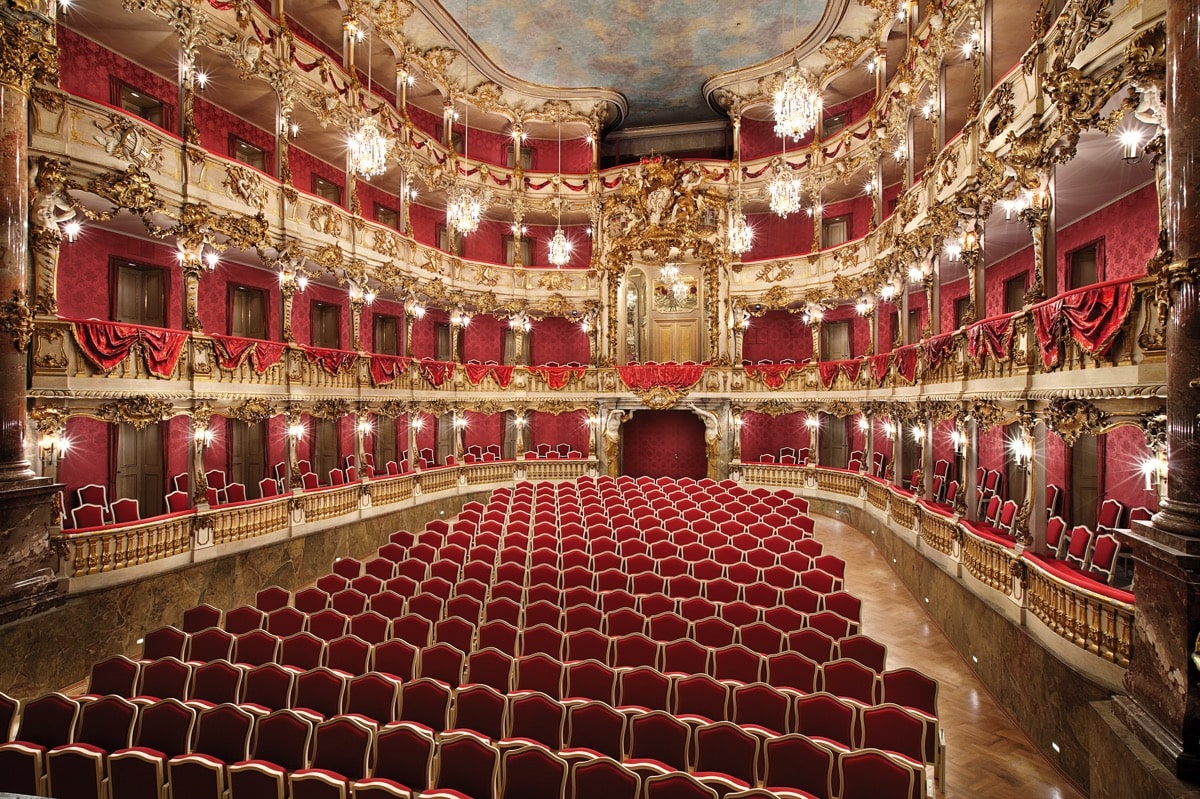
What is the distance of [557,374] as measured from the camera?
21.4 meters

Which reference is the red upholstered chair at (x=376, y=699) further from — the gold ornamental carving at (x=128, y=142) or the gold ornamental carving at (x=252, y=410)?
the gold ornamental carving at (x=128, y=142)

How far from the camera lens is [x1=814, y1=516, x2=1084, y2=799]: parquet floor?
5.69 meters

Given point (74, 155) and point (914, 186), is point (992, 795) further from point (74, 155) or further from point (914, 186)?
point (74, 155)

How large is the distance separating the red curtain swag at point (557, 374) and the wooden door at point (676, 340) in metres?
3.42

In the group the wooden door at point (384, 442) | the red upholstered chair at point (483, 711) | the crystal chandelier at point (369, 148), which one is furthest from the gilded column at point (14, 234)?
the wooden door at point (384, 442)

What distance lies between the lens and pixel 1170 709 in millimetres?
4500

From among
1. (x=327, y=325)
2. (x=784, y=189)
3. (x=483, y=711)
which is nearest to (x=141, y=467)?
(x=327, y=325)

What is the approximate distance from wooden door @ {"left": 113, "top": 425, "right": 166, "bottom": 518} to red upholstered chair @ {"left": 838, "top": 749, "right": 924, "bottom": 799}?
14601mm

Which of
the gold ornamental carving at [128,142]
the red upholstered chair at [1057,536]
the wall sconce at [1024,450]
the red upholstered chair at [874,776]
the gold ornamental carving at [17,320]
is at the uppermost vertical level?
the gold ornamental carving at [128,142]

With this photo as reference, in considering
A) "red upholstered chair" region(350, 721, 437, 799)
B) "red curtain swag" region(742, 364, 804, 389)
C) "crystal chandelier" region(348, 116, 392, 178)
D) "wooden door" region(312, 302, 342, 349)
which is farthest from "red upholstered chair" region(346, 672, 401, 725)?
"red curtain swag" region(742, 364, 804, 389)

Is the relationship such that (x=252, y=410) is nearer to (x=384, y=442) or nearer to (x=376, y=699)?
(x=384, y=442)

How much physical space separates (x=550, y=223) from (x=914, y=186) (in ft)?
46.8

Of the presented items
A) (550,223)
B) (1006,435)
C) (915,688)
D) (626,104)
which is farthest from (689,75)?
(915,688)

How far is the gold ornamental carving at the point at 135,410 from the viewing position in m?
9.59
